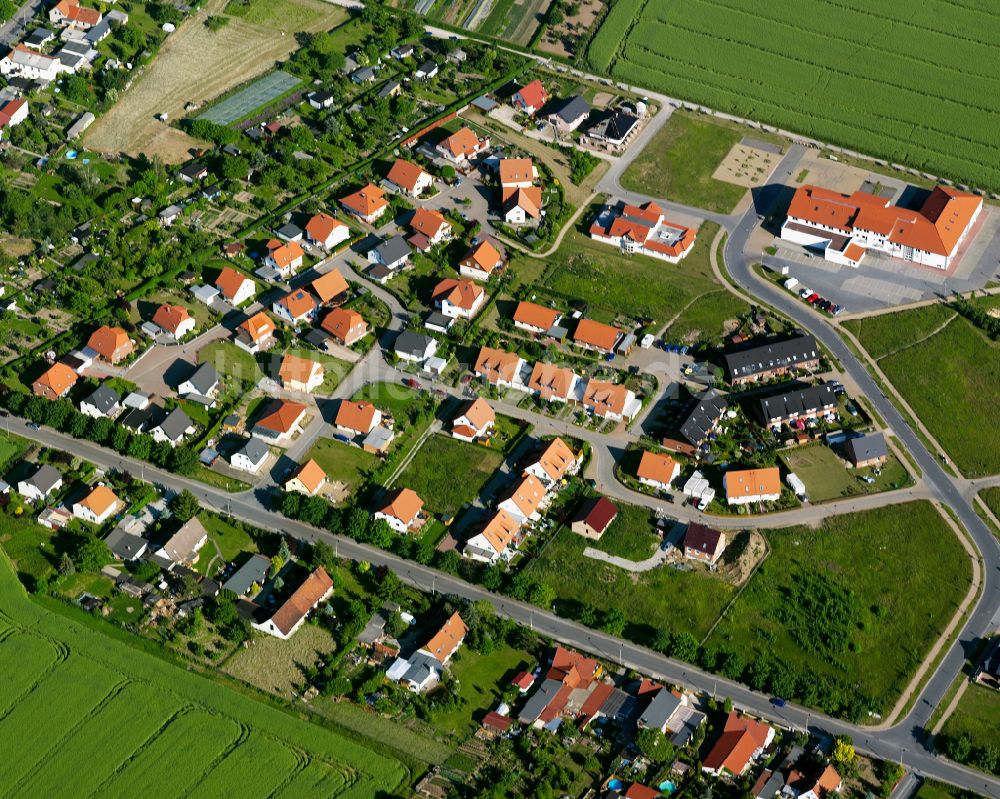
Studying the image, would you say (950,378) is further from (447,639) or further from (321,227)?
(321,227)

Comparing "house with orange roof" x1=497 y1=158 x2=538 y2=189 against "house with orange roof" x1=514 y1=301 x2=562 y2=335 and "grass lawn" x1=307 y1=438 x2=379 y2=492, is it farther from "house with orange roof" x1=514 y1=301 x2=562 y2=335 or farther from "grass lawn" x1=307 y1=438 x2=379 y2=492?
"grass lawn" x1=307 y1=438 x2=379 y2=492

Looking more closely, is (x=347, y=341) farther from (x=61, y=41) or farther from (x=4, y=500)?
(x=61, y=41)

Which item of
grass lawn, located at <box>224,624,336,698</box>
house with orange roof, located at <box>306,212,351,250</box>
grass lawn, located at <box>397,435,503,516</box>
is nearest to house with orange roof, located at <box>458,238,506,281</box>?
house with orange roof, located at <box>306,212,351,250</box>

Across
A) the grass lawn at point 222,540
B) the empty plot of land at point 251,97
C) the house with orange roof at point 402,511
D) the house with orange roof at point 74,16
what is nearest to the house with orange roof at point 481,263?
the house with orange roof at point 402,511

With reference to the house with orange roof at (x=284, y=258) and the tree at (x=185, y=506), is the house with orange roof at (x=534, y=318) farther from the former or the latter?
the tree at (x=185, y=506)

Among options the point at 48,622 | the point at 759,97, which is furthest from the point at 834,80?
the point at 48,622

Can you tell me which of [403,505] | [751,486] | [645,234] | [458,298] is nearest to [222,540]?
[403,505]
